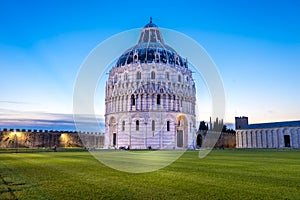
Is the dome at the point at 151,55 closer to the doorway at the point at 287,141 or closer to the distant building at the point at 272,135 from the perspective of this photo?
the distant building at the point at 272,135

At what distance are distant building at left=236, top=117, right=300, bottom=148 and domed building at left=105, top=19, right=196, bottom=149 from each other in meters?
28.3

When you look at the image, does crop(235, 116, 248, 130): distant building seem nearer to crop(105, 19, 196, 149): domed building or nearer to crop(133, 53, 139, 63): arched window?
crop(105, 19, 196, 149): domed building

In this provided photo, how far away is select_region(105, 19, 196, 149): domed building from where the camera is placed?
72.2 metres

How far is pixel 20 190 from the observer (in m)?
8.77

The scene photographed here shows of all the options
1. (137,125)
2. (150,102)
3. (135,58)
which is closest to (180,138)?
(137,125)

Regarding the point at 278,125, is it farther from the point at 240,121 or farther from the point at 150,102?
the point at 150,102

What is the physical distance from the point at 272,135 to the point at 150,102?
44.8m

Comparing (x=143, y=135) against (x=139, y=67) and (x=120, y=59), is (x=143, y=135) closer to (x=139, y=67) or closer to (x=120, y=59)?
(x=139, y=67)

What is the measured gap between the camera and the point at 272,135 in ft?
294

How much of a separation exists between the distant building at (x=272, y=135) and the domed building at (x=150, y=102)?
28.3m

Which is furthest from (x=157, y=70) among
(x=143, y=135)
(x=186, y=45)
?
(x=186, y=45)

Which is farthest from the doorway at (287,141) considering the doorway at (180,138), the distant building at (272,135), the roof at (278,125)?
the doorway at (180,138)

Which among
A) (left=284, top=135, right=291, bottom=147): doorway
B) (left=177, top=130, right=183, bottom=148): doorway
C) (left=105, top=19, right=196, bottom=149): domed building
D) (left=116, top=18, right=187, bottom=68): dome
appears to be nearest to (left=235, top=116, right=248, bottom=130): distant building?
(left=284, top=135, right=291, bottom=147): doorway

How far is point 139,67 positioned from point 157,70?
16.3ft
